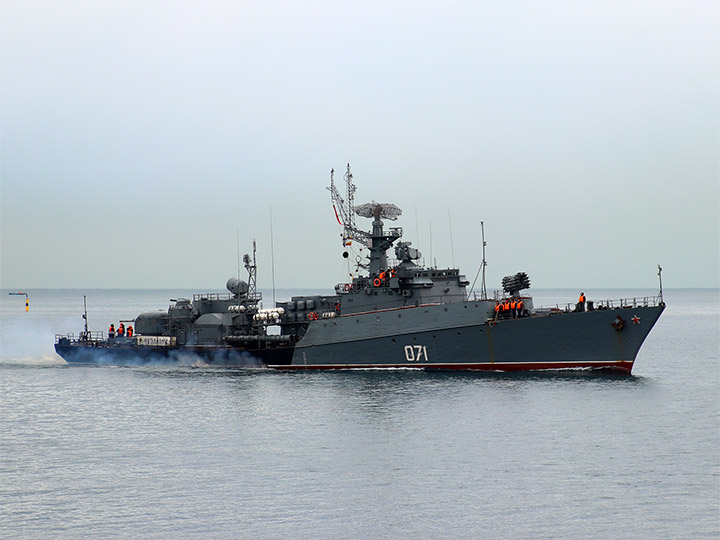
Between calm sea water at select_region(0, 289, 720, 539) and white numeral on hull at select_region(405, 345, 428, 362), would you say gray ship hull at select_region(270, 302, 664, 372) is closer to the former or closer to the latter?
white numeral on hull at select_region(405, 345, 428, 362)

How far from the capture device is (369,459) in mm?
29766

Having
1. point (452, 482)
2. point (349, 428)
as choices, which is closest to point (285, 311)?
point (349, 428)

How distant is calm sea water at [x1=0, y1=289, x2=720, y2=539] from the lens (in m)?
23.5

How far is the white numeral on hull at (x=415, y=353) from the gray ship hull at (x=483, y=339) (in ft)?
0.21

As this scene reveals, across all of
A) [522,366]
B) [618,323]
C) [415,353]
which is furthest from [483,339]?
[618,323]

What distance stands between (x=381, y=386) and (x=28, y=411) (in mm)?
19136

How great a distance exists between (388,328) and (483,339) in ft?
20.4

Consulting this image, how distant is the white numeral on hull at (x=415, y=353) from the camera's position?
49.8 m

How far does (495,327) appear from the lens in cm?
4800

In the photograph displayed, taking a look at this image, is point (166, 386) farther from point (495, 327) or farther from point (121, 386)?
point (495, 327)

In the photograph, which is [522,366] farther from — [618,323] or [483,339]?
[618,323]

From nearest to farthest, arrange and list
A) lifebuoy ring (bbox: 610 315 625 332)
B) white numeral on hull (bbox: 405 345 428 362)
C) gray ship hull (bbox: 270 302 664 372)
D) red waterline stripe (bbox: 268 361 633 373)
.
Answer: lifebuoy ring (bbox: 610 315 625 332) < gray ship hull (bbox: 270 302 664 372) < red waterline stripe (bbox: 268 361 633 373) < white numeral on hull (bbox: 405 345 428 362)

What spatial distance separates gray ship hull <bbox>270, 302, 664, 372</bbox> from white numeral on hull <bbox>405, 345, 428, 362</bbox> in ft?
0.21

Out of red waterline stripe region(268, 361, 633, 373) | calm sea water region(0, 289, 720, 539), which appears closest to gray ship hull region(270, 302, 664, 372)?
red waterline stripe region(268, 361, 633, 373)
